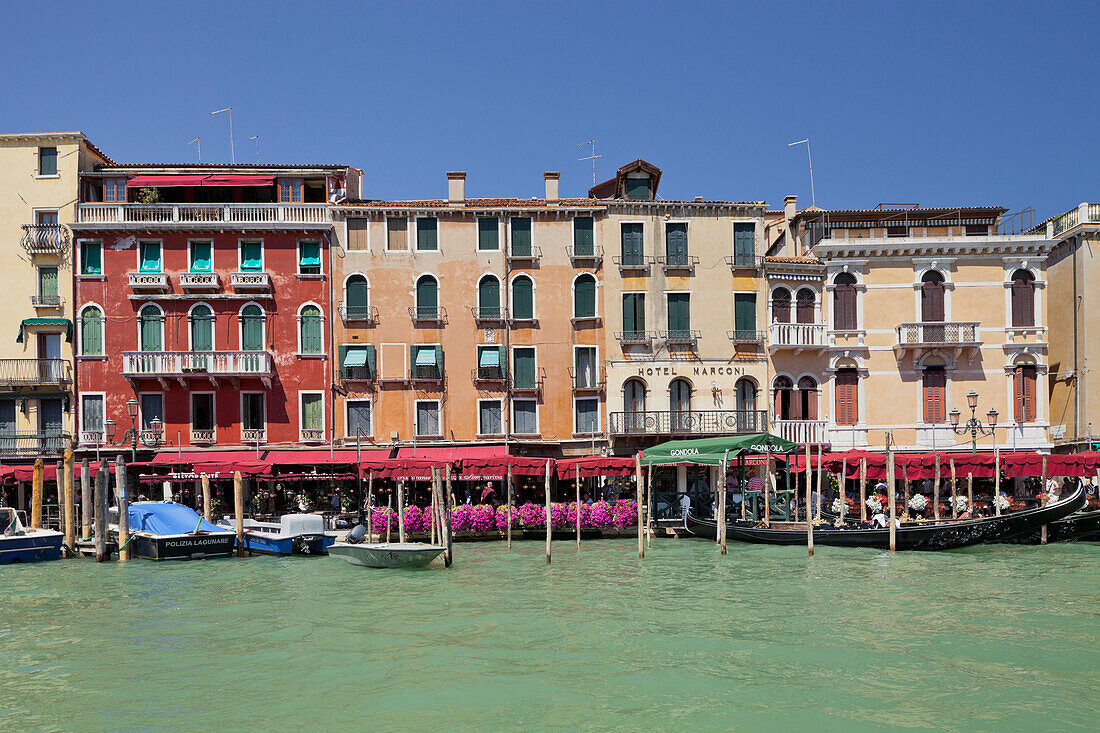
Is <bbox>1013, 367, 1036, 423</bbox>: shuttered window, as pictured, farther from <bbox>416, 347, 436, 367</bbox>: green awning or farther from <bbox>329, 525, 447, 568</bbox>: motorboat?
<bbox>329, 525, 447, 568</bbox>: motorboat

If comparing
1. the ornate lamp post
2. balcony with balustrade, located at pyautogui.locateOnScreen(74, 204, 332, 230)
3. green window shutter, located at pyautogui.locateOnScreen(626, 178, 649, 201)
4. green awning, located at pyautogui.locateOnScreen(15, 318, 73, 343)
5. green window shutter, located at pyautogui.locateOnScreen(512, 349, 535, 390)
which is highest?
green window shutter, located at pyautogui.locateOnScreen(626, 178, 649, 201)

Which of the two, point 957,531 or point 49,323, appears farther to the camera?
point 49,323

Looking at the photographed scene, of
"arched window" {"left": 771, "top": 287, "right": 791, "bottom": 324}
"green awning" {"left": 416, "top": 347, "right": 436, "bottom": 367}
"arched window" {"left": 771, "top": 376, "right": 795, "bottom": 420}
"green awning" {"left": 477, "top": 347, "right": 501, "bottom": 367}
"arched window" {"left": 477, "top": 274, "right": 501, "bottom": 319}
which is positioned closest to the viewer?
"green awning" {"left": 416, "top": 347, "right": 436, "bottom": 367}

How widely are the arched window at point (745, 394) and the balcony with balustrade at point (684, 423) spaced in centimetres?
41

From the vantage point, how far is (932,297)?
38156 mm

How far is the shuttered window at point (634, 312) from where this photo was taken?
37844 millimetres

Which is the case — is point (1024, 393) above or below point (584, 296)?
below

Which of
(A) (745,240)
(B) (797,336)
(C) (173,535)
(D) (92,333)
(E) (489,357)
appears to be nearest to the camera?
(C) (173,535)

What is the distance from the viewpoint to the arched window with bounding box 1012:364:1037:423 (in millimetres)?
37844

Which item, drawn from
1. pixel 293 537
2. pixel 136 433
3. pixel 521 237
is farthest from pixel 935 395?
pixel 136 433

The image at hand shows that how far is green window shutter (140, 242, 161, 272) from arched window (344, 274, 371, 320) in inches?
266

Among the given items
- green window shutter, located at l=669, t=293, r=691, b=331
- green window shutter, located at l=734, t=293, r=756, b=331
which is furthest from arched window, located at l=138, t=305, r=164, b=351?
green window shutter, located at l=734, t=293, r=756, b=331

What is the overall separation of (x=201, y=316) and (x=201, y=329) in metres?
0.46

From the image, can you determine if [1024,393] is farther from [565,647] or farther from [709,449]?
[565,647]
